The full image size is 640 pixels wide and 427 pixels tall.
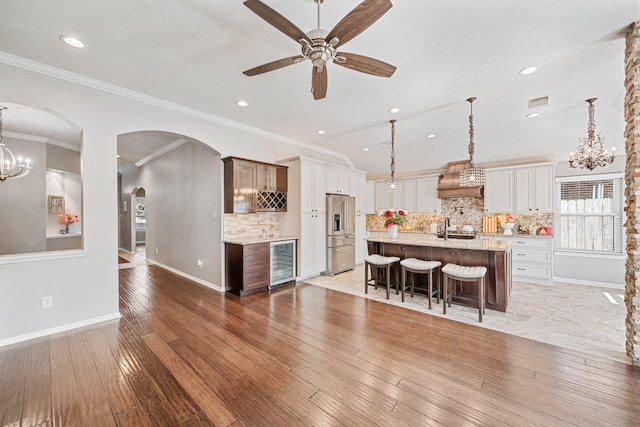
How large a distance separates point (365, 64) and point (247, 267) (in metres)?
3.43

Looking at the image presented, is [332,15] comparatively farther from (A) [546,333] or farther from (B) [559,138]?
(B) [559,138]

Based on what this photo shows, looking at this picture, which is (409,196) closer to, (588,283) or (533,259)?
(533,259)

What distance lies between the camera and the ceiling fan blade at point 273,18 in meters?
1.59

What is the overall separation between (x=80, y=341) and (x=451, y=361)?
384cm

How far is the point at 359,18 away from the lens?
5.59ft

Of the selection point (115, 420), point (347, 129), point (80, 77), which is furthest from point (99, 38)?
point (347, 129)

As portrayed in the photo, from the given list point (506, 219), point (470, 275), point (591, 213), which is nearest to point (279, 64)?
point (470, 275)

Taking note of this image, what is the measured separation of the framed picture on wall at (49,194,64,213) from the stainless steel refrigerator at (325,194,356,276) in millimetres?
6337

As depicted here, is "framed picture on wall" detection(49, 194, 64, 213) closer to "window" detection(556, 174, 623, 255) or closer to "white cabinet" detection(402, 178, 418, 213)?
"white cabinet" detection(402, 178, 418, 213)

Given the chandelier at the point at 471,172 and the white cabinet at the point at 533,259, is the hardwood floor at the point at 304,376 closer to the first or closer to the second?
the chandelier at the point at 471,172

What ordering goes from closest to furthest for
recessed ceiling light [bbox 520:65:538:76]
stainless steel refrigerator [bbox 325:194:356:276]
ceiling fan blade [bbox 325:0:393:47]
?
ceiling fan blade [bbox 325:0:393:47], recessed ceiling light [bbox 520:65:538:76], stainless steel refrigerator [bbox 325:194:356:276]

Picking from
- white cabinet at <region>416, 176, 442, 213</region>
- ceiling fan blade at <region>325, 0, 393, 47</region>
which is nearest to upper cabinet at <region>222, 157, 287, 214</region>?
ceiling fan blade at <region>325, 0, 393, 47</region>

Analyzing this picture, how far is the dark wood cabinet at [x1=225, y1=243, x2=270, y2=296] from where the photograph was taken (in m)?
4.26

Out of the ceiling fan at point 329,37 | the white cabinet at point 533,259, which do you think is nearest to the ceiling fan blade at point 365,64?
the ceiling fan at point 329,37
